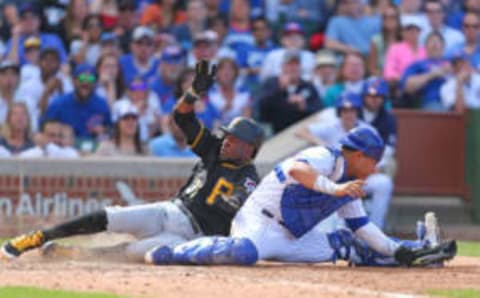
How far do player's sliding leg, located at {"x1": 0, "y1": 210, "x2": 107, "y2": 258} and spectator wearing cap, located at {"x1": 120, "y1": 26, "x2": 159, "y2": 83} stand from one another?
7.03 meters

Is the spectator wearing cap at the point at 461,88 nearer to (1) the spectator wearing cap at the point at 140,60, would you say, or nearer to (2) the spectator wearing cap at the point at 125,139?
(1) the spectator wearing cap at the point at 140,60

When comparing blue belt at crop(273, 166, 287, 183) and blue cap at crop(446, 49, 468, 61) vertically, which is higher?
blue cap at crop(446, 49, 468, 61)

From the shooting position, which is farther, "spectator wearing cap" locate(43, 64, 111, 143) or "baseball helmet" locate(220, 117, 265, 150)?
"spectator wearing cap" locate(43, 64, 111, 143)

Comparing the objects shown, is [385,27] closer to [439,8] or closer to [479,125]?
[439,8]

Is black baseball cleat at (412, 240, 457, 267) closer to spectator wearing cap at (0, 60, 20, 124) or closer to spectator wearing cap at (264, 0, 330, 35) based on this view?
spectator wearing cap at (0, 60, 20, 124)

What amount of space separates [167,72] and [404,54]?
304 centimetres

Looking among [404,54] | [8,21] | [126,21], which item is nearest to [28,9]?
[8,21]

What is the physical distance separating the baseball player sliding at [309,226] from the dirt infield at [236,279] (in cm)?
13

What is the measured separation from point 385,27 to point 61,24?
4316 millimetres

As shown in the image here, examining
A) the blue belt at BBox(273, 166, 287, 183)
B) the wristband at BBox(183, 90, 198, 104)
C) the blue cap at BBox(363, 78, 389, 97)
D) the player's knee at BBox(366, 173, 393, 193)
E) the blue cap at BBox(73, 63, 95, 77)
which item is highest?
the wristband at BBox(183, 90, 198, 104)

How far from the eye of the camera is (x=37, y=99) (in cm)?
1708

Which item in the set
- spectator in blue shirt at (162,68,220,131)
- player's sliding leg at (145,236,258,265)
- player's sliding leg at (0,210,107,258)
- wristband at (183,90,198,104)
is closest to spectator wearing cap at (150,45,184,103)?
spectator in blue shirt at (162,68,220,131)

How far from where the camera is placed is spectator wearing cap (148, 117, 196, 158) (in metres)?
15.9

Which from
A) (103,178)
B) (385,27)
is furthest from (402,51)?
(103,178)
